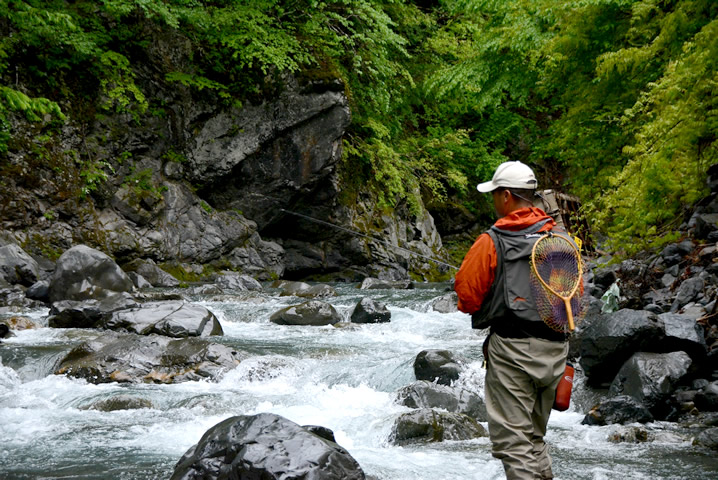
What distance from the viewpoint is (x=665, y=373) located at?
19.4ft

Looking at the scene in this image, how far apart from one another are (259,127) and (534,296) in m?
14.6

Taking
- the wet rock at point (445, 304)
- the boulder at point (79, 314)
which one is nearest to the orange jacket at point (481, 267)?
the boulder at point (79, 314)

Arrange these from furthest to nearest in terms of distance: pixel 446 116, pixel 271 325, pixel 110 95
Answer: pixel 446 116 → pixel 110 95 → pixel 271 325

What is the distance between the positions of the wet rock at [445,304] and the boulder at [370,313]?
1.40 metres

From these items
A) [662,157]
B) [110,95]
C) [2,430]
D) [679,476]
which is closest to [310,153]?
[110,95]

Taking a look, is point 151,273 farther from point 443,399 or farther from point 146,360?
point 443,399

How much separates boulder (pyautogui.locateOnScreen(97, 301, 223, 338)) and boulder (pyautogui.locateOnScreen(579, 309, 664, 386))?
5.51 meters

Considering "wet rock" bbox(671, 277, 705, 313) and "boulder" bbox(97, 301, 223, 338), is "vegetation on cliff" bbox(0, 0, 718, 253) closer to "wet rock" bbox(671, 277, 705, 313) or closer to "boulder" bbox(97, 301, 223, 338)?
"wet rock" bbox(671, 277, 705, 313)

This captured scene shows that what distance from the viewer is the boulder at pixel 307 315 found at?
35.5 feet

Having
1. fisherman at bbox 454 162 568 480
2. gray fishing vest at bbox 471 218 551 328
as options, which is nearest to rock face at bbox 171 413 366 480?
fisherman at bbox 454 162 568 480

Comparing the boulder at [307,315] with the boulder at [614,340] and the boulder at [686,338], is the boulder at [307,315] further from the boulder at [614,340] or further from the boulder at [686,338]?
the boulder at [686,338]

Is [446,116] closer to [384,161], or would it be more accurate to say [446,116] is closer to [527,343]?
[384,161]

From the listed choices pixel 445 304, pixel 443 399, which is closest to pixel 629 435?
pixel 443 399

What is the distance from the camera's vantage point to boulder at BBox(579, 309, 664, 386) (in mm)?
6320
